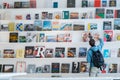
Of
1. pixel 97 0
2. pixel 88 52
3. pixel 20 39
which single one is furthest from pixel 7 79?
pixel 97 0

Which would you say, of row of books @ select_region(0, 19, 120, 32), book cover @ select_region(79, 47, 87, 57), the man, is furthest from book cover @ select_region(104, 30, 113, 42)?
the man

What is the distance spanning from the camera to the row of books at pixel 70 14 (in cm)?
773

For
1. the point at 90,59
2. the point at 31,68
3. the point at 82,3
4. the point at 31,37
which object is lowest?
the point at 31,68

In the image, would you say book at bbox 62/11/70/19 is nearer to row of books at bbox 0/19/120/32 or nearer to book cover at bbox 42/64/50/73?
row of books at bbox 0/19/120/32

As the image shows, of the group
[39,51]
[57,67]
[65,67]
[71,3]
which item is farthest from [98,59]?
[71,3]

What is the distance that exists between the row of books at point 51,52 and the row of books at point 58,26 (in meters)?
0.44

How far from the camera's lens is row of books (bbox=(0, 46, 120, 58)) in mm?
7672

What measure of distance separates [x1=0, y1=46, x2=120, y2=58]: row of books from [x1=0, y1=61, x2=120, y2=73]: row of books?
0.18 metres

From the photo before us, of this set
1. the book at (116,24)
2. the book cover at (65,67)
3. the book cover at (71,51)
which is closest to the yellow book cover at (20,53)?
the book cover at (65,67)

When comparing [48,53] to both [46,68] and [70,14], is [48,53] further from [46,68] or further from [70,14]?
[70,14]

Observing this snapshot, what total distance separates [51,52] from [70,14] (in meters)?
0.96

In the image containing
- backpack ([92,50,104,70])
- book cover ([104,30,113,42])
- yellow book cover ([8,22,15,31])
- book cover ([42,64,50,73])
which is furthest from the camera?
yellow book cover ([8,22,15,31])

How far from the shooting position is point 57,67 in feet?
25.4

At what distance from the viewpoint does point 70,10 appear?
25.6 feet
